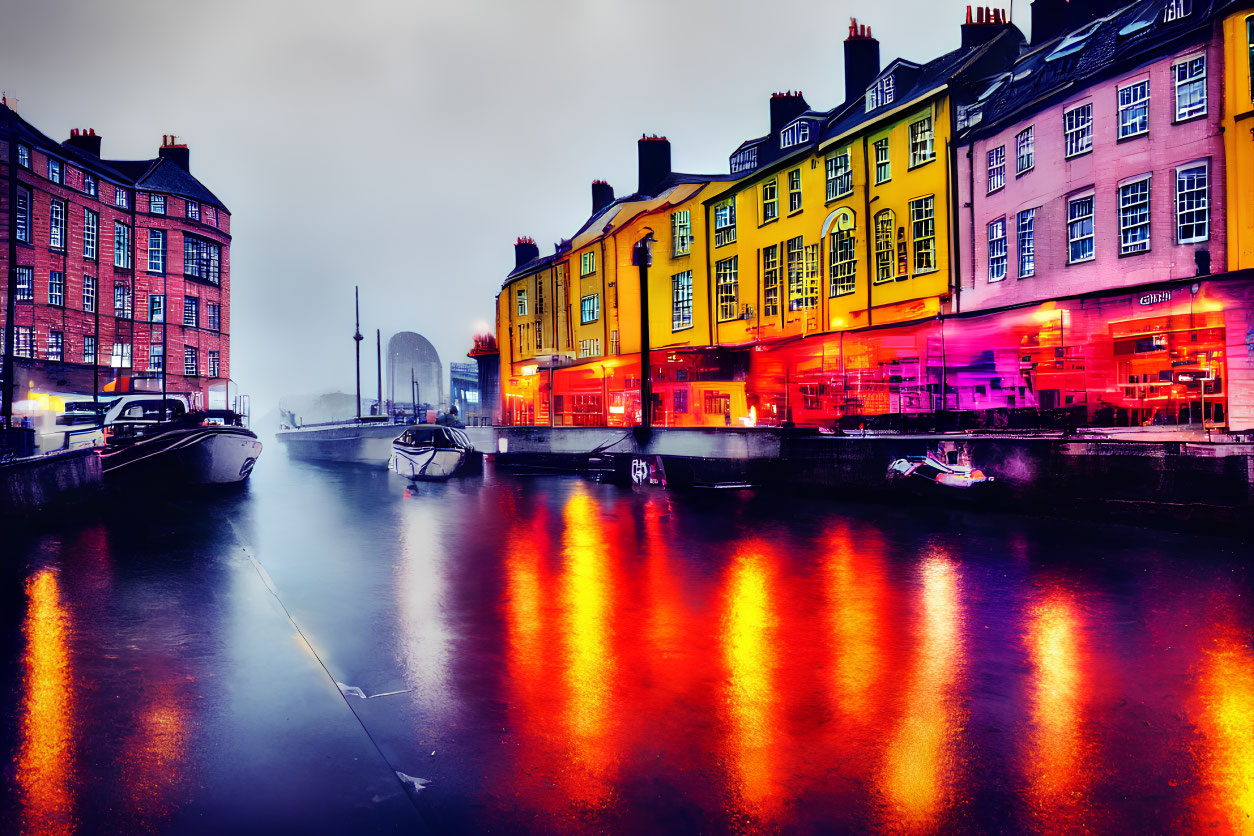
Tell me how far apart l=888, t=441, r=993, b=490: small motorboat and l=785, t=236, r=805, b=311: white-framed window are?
→ 1134 cm

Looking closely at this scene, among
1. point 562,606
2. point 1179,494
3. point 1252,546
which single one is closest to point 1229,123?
point 1179,494

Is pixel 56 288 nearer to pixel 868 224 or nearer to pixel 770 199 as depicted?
pixel 770 199

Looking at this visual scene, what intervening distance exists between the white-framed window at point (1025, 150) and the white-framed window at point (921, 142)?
271 cm

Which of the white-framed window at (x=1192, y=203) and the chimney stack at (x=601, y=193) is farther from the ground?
the chimney stack at (x=601, y=193)

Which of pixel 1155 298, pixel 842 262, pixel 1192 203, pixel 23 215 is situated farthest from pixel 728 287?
pixel 23 215

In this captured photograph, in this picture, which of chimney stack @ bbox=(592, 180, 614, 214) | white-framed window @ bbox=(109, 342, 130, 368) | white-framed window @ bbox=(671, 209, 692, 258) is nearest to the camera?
white-framed window @ bbox=(671, 209, 692, 258)

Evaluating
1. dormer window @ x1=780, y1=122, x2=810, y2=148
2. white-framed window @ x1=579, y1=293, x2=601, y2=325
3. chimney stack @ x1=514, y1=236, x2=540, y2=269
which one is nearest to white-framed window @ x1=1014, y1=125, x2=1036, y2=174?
dormer window @ x1=780, y1=122, x2=810, y2=148

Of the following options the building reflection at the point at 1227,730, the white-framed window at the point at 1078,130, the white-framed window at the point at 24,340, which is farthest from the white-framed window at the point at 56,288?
the building reflection at the point at 1227,730

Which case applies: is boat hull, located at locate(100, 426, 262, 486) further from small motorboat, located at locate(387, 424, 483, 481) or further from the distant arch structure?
the distant arch structure

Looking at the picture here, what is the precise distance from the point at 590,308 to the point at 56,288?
26.1m

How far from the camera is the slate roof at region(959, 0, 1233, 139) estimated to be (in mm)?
15461

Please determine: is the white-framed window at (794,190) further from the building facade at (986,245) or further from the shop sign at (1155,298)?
the shop sign at (1155,298)

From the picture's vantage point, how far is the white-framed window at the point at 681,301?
1310 inches

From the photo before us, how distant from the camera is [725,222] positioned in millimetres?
31391
